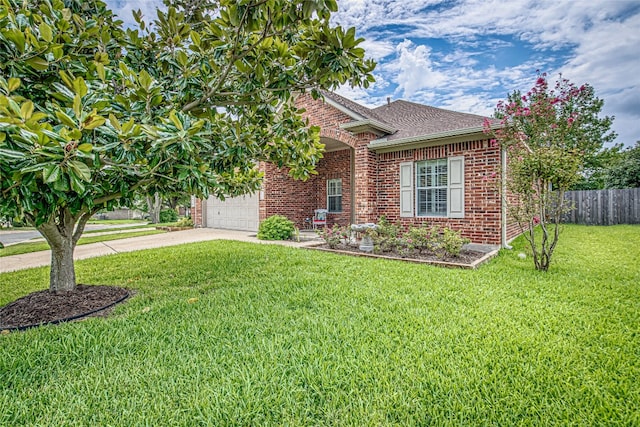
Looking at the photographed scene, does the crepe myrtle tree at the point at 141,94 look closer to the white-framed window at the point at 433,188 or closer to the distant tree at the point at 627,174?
the white-framed window at the point at 433,188

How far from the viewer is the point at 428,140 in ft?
26.8

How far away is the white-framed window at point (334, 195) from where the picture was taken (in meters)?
12.6

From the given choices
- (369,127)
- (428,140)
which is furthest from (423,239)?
(369,127)

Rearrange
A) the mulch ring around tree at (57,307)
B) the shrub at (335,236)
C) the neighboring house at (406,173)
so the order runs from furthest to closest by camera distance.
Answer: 1. the shrub at (335,236)
2. the neighboring house at (406,173)
3. the mulch ring around tree at (57,307)

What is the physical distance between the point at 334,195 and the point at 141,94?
10.3 m

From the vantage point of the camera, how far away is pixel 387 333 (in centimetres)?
292

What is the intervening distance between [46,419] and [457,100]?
55.5 feet

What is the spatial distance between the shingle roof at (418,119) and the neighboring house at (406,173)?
31 mm

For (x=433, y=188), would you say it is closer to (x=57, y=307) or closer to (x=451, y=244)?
(x=451, y=244)

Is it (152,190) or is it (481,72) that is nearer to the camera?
(152,190)

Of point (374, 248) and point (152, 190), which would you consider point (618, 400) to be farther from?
point (374, 248)

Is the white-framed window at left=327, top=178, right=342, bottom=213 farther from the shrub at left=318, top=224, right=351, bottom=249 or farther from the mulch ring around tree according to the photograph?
the mulch ring around tree

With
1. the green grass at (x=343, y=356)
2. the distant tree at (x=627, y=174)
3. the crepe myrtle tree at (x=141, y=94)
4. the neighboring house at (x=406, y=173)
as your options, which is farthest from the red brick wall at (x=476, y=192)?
the distant tree at (x=627, y=174)

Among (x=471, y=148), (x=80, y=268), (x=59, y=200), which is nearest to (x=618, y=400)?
(x=59, y=200)
